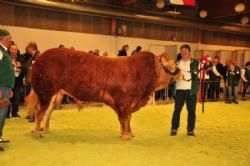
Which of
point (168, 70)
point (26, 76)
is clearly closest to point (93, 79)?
point (168, 70)

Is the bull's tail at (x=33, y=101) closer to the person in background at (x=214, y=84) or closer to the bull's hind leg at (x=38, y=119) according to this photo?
the bull's hind leg at (x=38, y=119)

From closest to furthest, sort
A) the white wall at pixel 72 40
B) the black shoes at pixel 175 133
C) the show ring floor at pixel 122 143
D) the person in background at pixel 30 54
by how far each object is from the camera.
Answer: the show ring floor at pixel 122 143
the black shoes at pixel 175 133
the person in background at pixel 30 54
the white wall at pixel 72 40

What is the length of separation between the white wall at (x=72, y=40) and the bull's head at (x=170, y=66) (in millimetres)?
6395

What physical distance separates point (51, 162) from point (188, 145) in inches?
86.4

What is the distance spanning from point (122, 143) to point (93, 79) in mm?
1110

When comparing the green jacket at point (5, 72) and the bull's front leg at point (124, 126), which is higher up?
the green jacket at point (5, 72)

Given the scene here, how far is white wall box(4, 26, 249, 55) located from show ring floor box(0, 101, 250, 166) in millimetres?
3851

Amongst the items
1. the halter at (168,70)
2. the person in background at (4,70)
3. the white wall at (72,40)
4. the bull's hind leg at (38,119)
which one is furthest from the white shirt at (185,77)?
the white wall at (72,40)

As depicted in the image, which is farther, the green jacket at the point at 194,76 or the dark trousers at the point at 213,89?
the dark trousers at the point at 213,89

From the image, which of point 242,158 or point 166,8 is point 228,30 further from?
point 242,158

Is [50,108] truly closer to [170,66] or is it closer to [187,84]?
[170,66]

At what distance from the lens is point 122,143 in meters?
4.86

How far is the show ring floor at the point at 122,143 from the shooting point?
13.3 feet

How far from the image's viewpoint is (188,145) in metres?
4.92
